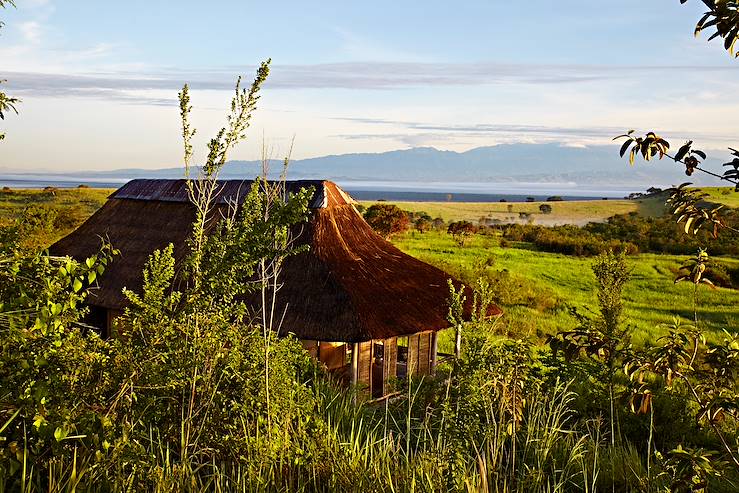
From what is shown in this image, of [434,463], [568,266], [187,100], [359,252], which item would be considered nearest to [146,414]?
[434,463]

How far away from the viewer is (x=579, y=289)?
88.9 feet

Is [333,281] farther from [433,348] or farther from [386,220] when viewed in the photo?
[386,220]

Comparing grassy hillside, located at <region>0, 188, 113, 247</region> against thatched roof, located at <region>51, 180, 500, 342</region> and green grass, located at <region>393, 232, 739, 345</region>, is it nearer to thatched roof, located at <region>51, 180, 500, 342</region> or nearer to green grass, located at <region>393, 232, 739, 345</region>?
thatched roof, located at <region>51, 180, 500, 342</region>

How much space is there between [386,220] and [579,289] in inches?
414

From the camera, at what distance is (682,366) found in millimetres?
4199

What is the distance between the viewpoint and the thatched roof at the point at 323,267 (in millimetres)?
10953

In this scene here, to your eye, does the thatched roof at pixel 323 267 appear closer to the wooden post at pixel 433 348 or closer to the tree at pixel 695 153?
the wooden post at pixel 433 348

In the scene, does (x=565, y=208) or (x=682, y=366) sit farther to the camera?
(x=565, y=208)

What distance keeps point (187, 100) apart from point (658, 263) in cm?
3074

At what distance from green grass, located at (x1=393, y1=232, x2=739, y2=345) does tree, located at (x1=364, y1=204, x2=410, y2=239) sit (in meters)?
0.92

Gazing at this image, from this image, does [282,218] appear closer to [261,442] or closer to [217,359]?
[217,359]

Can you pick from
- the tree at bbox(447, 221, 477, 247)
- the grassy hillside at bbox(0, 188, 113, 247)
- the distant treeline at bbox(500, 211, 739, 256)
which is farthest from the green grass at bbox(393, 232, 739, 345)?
the grassy hillside at bbox(0, 188, 113, 247)

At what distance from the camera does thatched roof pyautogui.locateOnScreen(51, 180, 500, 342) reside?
11.0 metres

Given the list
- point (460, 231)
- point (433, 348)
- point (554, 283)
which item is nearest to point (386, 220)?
point (460, 231)
